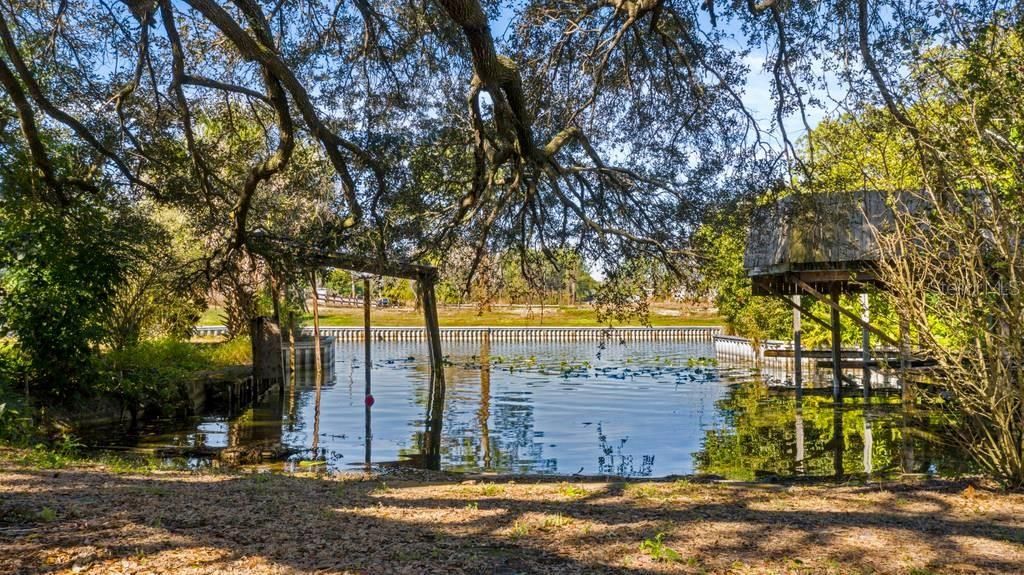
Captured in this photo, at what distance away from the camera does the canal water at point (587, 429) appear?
11727 mm

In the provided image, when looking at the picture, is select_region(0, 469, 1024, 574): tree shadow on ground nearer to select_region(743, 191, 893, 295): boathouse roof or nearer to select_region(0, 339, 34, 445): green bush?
select_region(0, 339, 34, 445): green bush

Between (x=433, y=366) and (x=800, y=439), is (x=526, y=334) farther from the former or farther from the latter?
(x=800, y=439)

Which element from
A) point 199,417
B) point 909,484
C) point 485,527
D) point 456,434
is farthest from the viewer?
point 199,417

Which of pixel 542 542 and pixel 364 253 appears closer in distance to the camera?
pixel 542 542

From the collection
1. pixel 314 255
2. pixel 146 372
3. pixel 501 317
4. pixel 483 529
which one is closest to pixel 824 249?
pixel 314 255

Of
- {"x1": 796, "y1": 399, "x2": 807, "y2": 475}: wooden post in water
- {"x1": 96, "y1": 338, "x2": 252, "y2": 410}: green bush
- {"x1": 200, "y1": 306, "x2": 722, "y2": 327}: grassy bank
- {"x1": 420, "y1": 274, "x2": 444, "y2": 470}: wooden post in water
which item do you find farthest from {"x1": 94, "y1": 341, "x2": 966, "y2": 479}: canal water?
{"x1": 200, "y1": 306, "x2": 722, "y2": 327}: grassy bank

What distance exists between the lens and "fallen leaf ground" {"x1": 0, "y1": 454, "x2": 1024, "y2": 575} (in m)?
4.25

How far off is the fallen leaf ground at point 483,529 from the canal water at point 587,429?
414cm

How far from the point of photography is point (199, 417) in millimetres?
16922

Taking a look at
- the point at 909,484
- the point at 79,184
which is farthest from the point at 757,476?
the point at 79,184

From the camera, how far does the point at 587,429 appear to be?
1541 centimetres

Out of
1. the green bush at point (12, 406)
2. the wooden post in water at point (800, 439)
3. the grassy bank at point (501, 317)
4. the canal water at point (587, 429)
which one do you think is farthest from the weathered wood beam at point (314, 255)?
the grassy bank at point (501, 317)

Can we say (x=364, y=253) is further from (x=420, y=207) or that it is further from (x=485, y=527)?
(x=485, y=527)

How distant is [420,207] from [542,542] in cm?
633
